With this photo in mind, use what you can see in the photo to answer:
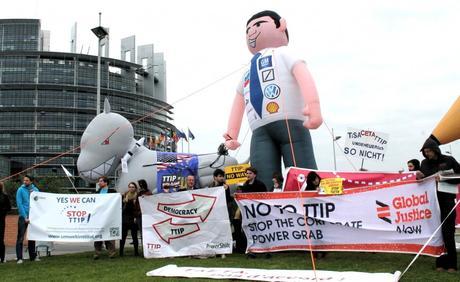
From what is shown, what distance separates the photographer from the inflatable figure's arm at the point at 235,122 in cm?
1108

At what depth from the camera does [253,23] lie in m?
10.6

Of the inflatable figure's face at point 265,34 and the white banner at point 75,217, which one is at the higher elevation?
the inflatable figure's face at point 265,34

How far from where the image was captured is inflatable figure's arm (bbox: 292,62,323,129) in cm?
930

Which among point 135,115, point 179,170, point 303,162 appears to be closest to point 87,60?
point 135,115

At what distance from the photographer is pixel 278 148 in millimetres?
10070

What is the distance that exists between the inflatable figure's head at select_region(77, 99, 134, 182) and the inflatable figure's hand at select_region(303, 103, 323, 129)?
21.4 ft

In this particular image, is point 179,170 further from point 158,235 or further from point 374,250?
point 374,250

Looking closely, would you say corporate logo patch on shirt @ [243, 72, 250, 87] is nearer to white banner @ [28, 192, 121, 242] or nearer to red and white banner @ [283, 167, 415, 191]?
red and white banner @ [283, 167, 415, 191]

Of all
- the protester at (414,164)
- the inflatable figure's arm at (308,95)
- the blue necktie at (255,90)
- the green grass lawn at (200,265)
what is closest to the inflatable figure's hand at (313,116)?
the inflatable figure's arm at (308,95)

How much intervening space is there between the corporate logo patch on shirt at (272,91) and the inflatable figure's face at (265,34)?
1198 millimetres

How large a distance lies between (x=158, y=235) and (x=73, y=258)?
1.97 metres

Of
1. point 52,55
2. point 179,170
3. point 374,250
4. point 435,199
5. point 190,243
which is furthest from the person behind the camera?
point 52,55

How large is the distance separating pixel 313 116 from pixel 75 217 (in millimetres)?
5046

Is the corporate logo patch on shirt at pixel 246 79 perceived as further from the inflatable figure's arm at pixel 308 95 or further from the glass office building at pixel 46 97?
the glass office building at pixel 46 97
